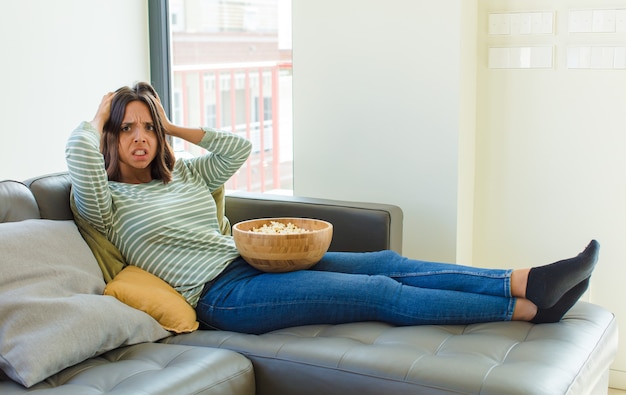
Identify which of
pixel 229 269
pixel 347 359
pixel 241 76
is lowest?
pixel 347 359

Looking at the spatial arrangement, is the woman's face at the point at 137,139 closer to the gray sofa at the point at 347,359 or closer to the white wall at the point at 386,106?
the gray sofa at the point at 347,359

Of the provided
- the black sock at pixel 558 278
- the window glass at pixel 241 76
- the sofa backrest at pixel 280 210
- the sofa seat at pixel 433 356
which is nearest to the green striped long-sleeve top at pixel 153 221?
the sofa backrest at pixel 280 210

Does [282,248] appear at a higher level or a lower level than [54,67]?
lower

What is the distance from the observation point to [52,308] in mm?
1956

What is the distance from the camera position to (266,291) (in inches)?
89.0

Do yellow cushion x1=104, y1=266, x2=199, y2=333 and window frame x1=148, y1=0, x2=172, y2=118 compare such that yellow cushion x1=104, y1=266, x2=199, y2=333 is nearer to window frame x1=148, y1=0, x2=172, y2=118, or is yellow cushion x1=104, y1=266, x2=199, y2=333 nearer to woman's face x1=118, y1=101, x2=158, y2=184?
woman's face x1=118, y1=101, x2=158, y2=184

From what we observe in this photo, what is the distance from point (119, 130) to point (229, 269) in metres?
0.56

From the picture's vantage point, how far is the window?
3.53 metres

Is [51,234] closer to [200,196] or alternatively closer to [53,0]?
[200,196]

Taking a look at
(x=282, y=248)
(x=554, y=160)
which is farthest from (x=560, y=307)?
(x=554, y=160)

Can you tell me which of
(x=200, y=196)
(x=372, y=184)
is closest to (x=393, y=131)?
(x=372, y=184)

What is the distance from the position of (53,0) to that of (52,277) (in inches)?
59.9

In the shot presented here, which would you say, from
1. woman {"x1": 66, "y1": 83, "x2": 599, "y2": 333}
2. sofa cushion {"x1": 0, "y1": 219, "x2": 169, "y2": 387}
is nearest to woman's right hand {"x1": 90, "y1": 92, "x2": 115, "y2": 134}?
woman {"x1": 66, "y1": 83, "x2": 599, "y2": 333}

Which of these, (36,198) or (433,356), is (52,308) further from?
(433,356)
